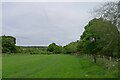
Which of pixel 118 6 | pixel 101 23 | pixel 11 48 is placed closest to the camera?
pixel 118 6

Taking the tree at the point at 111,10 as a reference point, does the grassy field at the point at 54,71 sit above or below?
below

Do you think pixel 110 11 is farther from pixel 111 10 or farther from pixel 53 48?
pixel 53 48

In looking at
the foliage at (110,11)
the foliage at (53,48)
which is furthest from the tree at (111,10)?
the foliage at (53,48)

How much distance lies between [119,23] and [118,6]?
1202 mm

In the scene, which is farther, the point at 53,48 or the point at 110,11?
the point at 53,48

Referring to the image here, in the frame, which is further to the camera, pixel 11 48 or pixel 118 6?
pixel 11 48

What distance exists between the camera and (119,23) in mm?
19094

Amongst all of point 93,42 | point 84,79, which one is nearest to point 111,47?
point 84,79

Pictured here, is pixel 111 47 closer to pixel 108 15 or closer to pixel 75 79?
pixel 108 15

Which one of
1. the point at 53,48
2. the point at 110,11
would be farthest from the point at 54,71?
the point at 53,48

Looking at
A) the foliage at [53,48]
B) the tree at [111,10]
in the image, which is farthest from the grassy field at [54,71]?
the foliage at [53,48]

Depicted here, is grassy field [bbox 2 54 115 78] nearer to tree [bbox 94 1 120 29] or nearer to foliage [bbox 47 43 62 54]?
tree [bbox 94 1 120 29]

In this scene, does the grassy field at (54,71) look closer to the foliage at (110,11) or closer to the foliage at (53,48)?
the foliage at (110,11)

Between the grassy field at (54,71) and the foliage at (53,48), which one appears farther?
the foliage at (53,48)
